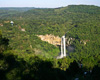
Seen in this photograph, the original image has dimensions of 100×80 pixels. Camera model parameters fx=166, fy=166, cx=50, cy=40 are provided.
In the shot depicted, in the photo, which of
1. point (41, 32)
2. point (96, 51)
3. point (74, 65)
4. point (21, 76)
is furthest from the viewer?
point (41, 32)

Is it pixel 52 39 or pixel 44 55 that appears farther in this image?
pixel 52 39

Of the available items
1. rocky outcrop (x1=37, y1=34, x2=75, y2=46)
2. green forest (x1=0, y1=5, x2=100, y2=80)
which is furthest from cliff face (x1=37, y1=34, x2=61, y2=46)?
green forest (x1=0, y1=5, x2=100, y2=80)

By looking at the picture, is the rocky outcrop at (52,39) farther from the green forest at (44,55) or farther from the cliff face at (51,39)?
the green forest at (44,55)

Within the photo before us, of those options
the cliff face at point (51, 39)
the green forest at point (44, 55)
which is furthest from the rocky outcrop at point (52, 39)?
the green forest at point (44, 55)

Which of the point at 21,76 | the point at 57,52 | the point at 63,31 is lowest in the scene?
the point at 57,52

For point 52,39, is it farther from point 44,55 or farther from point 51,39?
point 44,55

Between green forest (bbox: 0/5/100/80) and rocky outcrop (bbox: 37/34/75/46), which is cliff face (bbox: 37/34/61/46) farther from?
green forest (bbox: 0/5/100/80)

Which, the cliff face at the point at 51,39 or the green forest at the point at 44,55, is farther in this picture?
the cliff face at the point at 51,39

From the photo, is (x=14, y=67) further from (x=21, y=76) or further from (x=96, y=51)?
(x=96, y=51)


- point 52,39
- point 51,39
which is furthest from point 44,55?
point 52,39

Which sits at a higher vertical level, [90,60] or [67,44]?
[90,60]

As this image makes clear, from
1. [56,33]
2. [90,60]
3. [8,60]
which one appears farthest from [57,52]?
[8,60]
